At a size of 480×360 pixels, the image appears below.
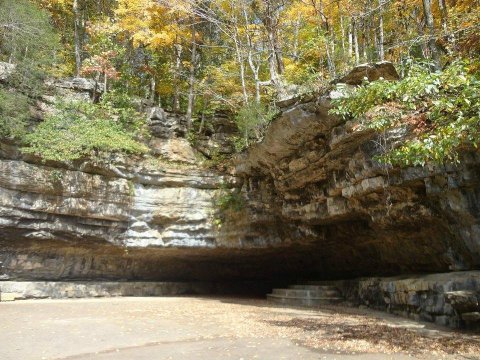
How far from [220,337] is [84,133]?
34.1ft

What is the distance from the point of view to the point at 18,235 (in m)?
14.4

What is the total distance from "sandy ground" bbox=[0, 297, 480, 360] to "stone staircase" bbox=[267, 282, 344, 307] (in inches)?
144

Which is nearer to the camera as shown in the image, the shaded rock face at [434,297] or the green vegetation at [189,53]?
the shaded rock face at [434,297]

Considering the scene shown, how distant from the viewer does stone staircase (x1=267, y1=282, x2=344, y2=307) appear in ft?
48.1

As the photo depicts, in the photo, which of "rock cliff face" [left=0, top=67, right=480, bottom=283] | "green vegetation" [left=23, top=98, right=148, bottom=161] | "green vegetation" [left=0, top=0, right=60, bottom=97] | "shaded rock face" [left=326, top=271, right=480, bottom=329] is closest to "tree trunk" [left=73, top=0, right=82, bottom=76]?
"green vegetation" [left=0, top=0, right=60, bottom=97]

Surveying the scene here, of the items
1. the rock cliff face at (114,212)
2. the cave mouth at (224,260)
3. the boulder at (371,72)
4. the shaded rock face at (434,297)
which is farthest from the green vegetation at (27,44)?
the shaded rock face at (434,297)

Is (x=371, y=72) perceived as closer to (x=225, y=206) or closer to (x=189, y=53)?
(x=225, y=206)

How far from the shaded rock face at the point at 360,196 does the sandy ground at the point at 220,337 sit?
9.17 ft

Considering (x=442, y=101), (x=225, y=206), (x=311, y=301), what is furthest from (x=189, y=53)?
(x=442, y=101)

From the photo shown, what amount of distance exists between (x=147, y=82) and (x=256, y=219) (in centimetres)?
1175

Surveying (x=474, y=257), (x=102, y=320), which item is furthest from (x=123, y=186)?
(x=474, y=257)

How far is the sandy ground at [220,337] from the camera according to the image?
20.0 ft

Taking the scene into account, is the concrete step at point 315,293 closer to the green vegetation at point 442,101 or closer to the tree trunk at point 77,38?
the green vegetation at point 442,101

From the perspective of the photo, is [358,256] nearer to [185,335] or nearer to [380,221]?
[380,221]
